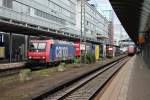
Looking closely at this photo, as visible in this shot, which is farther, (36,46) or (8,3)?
(8,3)

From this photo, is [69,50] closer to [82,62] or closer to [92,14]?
[82,62]

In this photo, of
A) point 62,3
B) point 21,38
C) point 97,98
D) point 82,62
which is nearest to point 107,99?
point 97,98

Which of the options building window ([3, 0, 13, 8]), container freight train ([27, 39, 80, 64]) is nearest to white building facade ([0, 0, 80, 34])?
building window ([3, 0, 13, 8])

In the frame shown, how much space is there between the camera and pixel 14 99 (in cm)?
1383

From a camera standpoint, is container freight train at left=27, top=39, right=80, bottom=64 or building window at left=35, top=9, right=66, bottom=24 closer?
container freight train at left=27, top=39, right=80, bottom=64

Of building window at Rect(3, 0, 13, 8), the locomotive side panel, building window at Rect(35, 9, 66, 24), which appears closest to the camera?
the locomotive side panel

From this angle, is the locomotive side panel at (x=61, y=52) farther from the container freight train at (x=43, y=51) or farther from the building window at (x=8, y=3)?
the building window at (x=8, y=3)

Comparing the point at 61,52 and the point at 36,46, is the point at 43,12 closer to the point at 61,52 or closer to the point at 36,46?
the point at 61,52

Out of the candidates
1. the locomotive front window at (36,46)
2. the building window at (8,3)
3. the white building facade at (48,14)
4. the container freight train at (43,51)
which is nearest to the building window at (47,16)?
the white building facade at (48,14)

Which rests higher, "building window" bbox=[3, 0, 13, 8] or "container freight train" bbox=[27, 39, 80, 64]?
"building window" bbox=[3, 0, 13, 8]

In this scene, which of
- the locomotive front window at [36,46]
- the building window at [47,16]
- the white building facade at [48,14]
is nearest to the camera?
the locomotive front window at [36,46]

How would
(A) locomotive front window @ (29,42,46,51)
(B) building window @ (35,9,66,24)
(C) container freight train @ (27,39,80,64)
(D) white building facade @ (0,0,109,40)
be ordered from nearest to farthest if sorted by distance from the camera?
(C) container freight train @ (27,39,80,64), (A) locomotive front window @ (29,42,46,51), (D) white building facade @ (0,0,109,40), (B) building window @ (35,9,66,24)

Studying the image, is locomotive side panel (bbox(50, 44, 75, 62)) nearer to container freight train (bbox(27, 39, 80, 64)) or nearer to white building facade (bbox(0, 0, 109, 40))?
container freight train (bbox(27, 39, 80, 64))

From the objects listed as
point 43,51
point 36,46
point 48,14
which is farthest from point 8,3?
point 43,51
